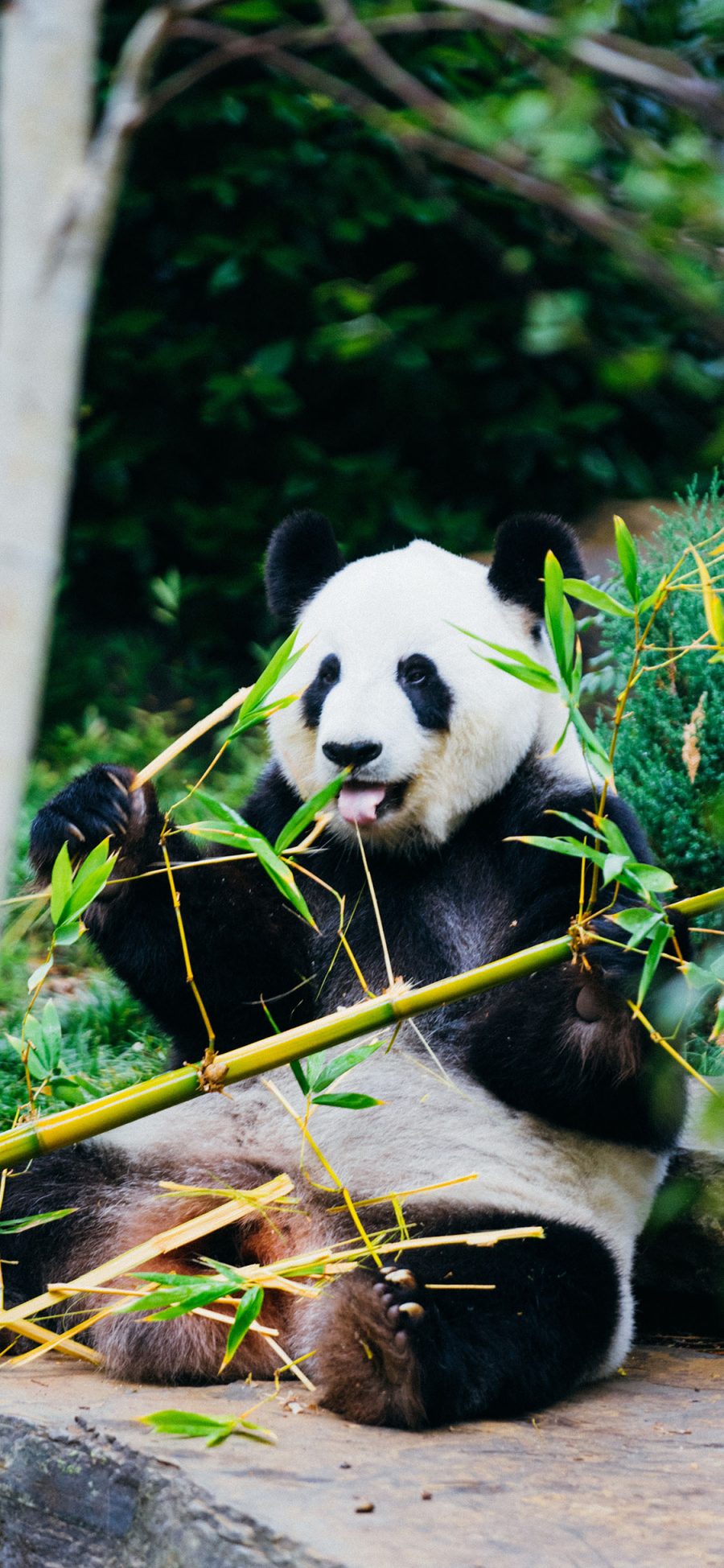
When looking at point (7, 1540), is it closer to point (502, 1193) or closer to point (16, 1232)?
Answer: point (16, 1232)

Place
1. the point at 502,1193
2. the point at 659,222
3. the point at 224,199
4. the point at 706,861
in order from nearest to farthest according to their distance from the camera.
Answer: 1. the point at 659,222
2. the point at 502,1193
3. the point at 706,861
4. the point at 224,199

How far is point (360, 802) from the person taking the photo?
279 cm

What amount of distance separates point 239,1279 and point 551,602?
1018mm

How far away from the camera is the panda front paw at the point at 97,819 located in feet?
8.98

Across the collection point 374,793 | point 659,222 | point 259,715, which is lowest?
point 374,793

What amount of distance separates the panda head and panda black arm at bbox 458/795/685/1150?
0.53 ft

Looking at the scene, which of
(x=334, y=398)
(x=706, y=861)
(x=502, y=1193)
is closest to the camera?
(x=502, y=1193)

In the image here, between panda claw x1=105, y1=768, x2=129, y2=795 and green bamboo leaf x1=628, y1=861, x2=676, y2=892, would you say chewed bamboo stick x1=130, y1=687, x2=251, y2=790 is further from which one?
green bamboo leaf x1=628, y1=861, x2=676, y2=892

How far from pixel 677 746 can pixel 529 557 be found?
0.83 m

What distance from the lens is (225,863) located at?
2953mm

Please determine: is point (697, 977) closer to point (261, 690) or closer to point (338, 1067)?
point (338, 1067)

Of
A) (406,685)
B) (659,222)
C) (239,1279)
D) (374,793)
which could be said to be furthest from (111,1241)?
(659,222)

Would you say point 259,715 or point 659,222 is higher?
point 659,222

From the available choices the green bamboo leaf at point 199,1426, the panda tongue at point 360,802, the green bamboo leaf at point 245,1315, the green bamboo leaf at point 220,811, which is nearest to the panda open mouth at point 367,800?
the panda tongue at point 360,802
